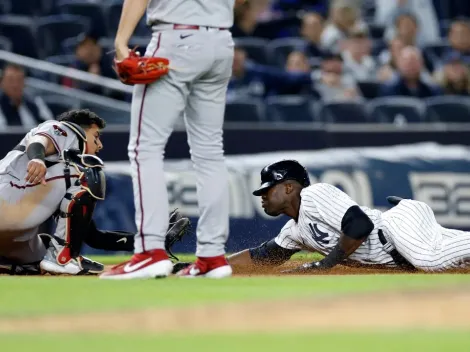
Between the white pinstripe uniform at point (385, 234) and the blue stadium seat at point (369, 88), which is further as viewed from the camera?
the blue stadium seat at point (369, 88)

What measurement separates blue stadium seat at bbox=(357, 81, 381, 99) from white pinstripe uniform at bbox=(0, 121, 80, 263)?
7027 mm

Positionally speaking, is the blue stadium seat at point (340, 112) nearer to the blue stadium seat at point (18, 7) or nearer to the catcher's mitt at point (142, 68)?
the blue stadium seat at point (18, 7)

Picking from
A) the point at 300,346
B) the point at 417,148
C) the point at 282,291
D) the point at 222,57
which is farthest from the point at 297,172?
the point at 417,148

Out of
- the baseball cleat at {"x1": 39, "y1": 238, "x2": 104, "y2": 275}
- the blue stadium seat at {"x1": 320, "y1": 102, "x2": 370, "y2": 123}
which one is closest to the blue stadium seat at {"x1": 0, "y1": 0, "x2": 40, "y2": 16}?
the blue stadium seat at {"x1": 320, "y1": 102, "x2": 370, "y2": 123}

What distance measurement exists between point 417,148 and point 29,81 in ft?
12.5

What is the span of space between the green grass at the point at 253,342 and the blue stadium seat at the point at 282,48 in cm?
948

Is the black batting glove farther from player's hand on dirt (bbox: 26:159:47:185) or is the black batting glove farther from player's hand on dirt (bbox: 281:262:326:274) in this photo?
player's hand on dirt (bbox: 26:159:47:185)

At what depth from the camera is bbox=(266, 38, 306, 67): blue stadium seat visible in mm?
13198

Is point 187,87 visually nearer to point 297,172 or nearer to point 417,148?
point 297,172

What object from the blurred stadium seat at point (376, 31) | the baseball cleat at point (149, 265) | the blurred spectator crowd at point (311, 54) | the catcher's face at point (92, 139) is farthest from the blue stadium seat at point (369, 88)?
the baseball cleat at point (149, 265)

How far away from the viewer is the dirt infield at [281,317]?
406 centimetres

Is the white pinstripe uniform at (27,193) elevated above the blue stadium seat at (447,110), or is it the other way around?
the white pinstripe uniform at (27,193)

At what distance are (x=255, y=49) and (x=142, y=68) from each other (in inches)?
304

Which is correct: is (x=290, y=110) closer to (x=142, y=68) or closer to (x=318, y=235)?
(x=318, y=235)
